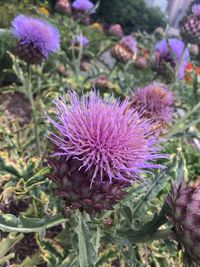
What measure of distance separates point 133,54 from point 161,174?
1.54 m

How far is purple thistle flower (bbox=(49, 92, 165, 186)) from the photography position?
2.90 ft

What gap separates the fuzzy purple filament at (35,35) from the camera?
72.9 inches

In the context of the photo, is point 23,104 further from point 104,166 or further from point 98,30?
point 98,30

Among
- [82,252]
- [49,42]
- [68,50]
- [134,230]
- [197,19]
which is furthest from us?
[68,50]

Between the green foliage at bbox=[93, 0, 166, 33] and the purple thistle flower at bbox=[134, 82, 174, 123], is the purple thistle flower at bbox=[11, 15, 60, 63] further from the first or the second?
the green foliage at bbox=[93, 0, 166, 33]

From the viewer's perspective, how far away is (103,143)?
35.3 inches

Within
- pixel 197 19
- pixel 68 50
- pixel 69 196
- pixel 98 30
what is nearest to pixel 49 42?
pixel 197 19

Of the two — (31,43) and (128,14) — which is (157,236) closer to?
(31,43)

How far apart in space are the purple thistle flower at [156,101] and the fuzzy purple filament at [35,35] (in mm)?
467

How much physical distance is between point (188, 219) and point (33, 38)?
1207mm

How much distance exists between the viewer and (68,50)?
2.82 m

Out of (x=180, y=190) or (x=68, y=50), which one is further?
(x=68, y=50)

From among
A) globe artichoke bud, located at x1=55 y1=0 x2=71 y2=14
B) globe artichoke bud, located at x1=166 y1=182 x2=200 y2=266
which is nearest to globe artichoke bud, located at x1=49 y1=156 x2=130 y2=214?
globe artichoke bud, located at x1=166 y1=182 x2=200 y2=266

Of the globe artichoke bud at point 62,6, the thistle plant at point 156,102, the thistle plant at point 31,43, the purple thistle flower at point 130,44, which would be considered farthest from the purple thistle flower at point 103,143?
the globe artichoke bud at point 62,6
